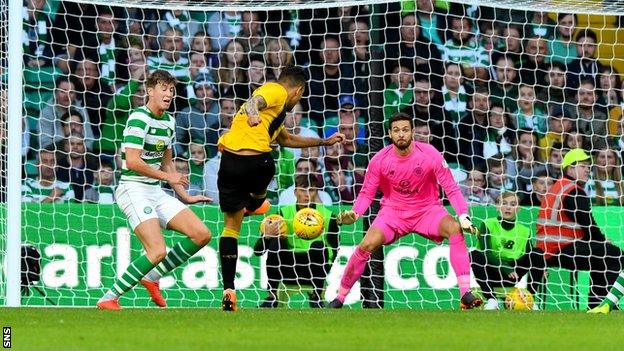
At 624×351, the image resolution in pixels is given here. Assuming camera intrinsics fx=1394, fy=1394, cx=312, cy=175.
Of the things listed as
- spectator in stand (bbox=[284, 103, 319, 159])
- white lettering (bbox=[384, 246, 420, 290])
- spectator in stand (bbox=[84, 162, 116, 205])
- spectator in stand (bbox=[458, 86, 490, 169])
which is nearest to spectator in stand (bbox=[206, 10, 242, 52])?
spectator in stand (bbox=[284, 103, 319, 159])

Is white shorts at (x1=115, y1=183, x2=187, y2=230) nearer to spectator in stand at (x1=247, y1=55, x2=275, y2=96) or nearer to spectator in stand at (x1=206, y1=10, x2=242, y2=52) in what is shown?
spectator in stand at (x1=247, y1=55, x2=275, y2=96)

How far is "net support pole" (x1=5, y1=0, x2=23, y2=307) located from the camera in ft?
38.4

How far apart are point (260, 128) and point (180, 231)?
3.28 ft

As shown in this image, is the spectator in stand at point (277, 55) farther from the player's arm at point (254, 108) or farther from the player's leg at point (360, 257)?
the player's arm at point (254, 108)

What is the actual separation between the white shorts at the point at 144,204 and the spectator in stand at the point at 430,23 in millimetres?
5004

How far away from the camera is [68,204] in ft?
42.5

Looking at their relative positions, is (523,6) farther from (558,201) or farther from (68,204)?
(68,204)

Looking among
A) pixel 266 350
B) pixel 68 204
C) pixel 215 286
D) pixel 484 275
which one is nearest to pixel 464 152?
pixel 484 275

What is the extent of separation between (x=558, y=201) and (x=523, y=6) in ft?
6.10

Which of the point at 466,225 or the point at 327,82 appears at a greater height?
the point at 327,82

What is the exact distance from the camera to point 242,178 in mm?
A: 10516

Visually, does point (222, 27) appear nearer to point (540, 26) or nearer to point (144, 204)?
point (540, 26)

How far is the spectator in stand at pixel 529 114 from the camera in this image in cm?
1462

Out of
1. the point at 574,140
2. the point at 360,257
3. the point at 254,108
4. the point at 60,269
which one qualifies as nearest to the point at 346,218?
the point at 360,257
